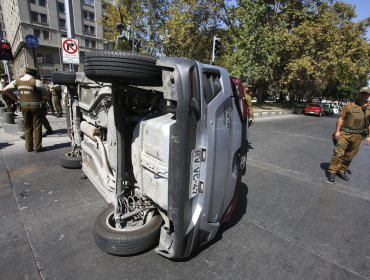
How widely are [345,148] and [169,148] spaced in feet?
12.8

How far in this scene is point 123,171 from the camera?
91.6 inches

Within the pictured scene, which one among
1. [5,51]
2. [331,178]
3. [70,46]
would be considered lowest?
[331,178]

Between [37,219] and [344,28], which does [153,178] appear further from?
[344,28]

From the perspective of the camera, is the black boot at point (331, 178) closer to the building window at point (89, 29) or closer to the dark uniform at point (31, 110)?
the dark uniform at point (31, 110)

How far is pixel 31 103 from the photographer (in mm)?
4957

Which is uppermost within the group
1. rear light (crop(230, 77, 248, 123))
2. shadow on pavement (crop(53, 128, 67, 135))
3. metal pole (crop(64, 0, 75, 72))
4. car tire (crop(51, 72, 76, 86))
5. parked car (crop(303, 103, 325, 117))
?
metal pole (crop(64, 0, 75, 72))

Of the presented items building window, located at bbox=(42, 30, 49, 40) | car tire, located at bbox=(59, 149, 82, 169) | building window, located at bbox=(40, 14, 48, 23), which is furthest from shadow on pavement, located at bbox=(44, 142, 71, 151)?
building window, located at bbox=(42, 30, 49, 40)

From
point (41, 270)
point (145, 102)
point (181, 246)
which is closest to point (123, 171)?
point (145, 102)

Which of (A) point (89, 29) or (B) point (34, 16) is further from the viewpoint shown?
(A) point (89, 29)

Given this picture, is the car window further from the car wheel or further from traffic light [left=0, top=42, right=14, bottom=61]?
traffic light [left=0, top=42, right=14, bottom=61]

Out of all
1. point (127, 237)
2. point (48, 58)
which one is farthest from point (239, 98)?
point (48, 58)

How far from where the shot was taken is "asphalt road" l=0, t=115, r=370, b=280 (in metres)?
2.06

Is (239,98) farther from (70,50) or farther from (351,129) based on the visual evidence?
(70,50)

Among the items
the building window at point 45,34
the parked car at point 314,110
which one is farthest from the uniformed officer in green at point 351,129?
the building window at point 45,34
